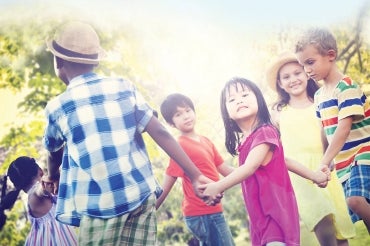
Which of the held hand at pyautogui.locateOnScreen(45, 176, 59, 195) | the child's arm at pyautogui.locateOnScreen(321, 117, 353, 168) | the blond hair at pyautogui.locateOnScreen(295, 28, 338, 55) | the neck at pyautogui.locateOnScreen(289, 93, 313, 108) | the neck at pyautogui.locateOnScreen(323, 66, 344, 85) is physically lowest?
the held hand at pyautogui.locateOnScreen(45, 176, 59, 195)

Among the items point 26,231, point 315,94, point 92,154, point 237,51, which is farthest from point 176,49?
point 26,231

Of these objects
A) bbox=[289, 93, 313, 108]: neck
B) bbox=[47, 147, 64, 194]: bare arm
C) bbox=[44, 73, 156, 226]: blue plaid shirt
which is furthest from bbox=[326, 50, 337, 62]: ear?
bbox=[47, 147, 64, 194]: bare arm

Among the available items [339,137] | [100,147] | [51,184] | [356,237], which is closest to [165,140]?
[100,147]

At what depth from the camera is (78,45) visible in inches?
85.7

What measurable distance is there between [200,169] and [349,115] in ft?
2.66

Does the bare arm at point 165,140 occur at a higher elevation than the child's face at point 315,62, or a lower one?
lower

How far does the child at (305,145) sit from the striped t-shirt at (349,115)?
154 mm

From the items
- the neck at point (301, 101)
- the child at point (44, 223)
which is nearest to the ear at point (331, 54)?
the neck at point (301, 101)

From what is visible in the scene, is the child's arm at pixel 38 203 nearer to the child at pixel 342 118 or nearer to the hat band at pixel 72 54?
the hat band at pixel 72 54

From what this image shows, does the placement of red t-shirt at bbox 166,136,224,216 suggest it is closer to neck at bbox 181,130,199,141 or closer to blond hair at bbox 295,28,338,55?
neck at bbox 181,130,199,141

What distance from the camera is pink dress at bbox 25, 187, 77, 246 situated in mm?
2479

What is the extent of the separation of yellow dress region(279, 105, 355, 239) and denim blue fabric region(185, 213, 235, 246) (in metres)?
0.43

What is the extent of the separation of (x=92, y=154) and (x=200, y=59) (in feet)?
3.82

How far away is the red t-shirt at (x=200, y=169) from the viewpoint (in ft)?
8.46
